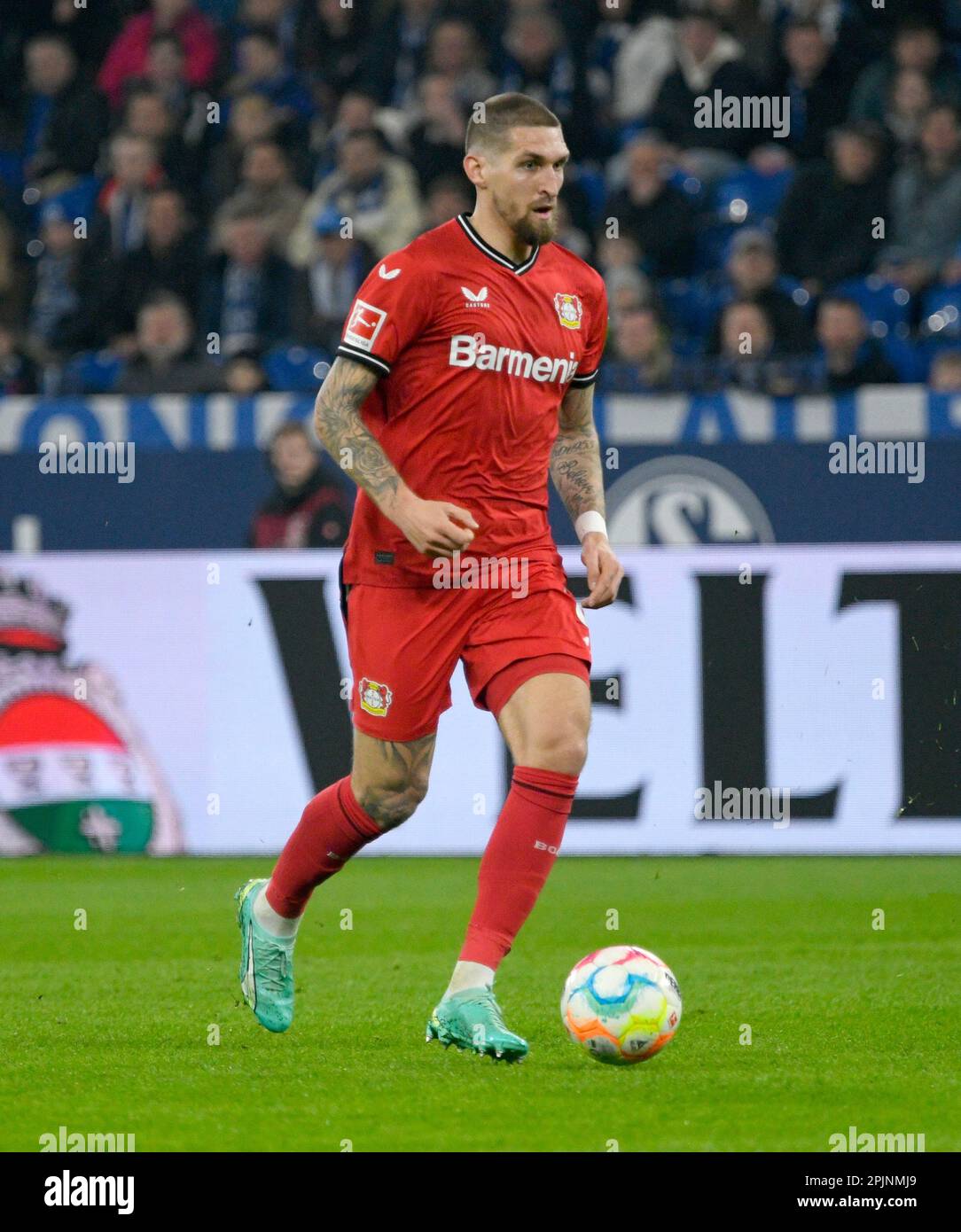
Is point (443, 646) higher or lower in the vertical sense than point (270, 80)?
lower

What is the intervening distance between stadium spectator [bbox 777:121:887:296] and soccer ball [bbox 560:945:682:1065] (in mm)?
8150

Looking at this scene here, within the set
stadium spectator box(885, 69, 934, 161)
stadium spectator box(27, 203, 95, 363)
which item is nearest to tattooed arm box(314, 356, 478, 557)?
stadium spectator box(27, 203, 95, 363)

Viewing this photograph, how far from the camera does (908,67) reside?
42.6 feet

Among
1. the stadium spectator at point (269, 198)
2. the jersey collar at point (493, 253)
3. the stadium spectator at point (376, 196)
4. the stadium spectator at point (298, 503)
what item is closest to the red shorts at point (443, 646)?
the jersey collar at point (493, 253)

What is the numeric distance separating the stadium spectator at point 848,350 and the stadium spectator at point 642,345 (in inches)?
32.5

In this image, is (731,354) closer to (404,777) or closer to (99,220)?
(99,220)

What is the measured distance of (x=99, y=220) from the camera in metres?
13.4

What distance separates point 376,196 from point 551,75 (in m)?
1.62

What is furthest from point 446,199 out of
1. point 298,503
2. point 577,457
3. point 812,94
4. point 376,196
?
point 577,457

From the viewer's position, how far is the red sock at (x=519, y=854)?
4934 mm

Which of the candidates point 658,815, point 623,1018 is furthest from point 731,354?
point 623,1018

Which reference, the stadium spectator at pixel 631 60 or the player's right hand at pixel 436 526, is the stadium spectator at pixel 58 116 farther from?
the player's right hand at pixel 436 526

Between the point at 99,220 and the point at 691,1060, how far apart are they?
380 inches

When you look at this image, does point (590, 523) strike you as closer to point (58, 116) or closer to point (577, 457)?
point (577, 457)
